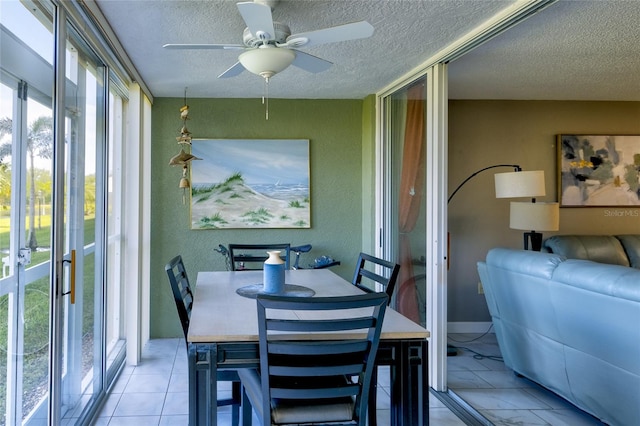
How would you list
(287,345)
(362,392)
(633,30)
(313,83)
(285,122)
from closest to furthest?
(287,345)
(362,392)
(633,30)
(313,83)
(285,122)

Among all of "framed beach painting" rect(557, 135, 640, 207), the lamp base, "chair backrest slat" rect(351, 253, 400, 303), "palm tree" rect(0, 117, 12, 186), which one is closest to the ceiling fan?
"palm tree" rect(0, 117, 12, 186)

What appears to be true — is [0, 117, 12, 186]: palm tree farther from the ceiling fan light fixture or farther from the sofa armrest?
the sofa armrest

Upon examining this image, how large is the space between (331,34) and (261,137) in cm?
235

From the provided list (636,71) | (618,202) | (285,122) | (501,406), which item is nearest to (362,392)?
(501,406)

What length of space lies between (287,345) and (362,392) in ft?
1.16

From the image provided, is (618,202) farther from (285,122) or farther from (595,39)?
(285,122)

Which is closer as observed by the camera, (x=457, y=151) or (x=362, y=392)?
(x=362, y=392)

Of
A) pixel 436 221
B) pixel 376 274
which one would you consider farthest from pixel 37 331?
pixel 436 221

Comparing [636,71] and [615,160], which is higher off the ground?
[636,71]

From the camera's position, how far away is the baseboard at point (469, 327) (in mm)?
4230

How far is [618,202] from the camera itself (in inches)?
171

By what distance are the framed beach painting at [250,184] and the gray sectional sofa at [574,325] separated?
1876 mm

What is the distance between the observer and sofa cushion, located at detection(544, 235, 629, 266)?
151 inches

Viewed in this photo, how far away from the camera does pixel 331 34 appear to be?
1.85 metres
